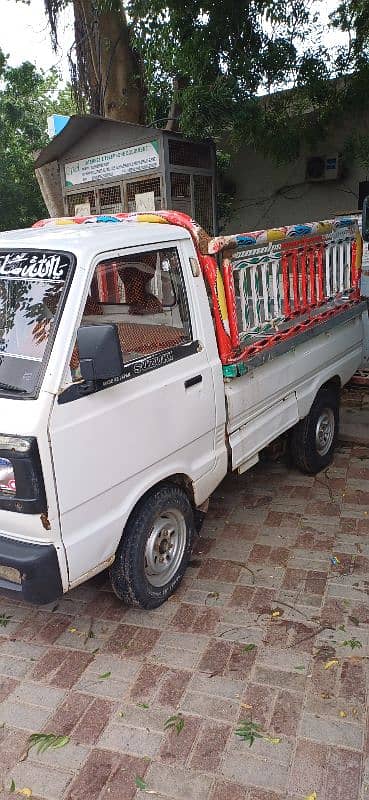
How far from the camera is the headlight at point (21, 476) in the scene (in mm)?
2324

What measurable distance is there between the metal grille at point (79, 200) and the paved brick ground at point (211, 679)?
16.7ft

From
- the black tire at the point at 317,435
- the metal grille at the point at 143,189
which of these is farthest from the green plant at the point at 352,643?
the metal grille at the point at 143,189

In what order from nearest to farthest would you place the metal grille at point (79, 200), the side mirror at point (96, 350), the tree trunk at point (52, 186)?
the side mirror at point (96, 350), the metal grille at point (79, 200), the tree trunk at point (52, 186)

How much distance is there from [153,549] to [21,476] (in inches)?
40.8

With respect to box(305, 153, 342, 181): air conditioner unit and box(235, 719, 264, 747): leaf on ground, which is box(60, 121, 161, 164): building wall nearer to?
box(305, 153, 342, 181): air conditioner unit

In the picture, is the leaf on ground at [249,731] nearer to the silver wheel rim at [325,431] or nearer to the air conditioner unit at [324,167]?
the silver wheel rim at [325,431]

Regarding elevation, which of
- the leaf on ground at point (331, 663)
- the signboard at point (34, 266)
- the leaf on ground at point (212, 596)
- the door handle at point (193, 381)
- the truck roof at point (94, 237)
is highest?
the truck roof at point (94, 237)

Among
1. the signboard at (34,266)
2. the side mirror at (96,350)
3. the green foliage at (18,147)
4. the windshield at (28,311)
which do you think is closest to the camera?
the side mirror at (96,350)

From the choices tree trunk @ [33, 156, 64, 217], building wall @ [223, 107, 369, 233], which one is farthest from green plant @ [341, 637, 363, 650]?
building wall @ [223, 107, 369, 233]

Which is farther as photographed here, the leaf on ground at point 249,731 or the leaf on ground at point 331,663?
the leaf on ground at point 331,663

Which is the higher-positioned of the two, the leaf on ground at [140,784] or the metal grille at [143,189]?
the metal grille at [143,189]

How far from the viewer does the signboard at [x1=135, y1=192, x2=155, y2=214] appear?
21.7 feet

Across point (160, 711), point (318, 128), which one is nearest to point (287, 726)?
point (160, 711)

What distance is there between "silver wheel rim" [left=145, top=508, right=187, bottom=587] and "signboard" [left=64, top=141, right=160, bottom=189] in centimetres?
473
